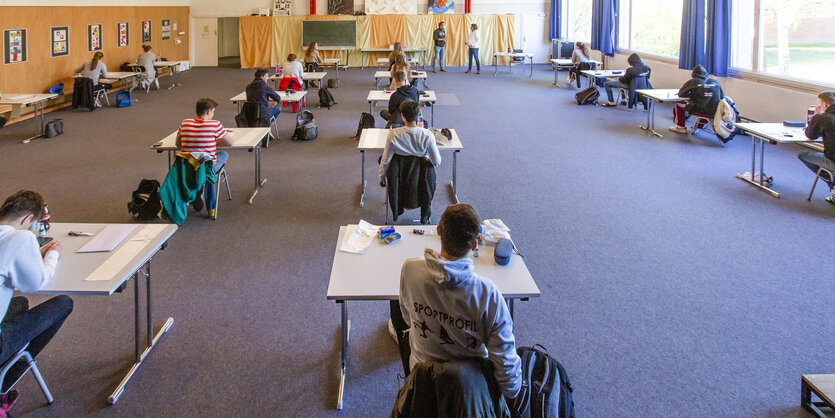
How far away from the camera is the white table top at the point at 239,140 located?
5.37 metres

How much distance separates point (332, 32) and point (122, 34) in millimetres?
6013

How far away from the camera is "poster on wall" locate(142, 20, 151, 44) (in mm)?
14875

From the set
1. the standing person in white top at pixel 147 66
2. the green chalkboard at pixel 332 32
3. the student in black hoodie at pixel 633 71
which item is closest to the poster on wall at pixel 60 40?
the standing person in white top at pixel 147 66

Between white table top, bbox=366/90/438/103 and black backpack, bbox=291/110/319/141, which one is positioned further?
black backpack, bbox=291/110/319/141

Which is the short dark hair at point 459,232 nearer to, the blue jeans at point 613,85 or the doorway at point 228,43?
the blue jeans at point 613,85

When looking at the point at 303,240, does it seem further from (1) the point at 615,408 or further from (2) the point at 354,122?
(2) the point at 354,122

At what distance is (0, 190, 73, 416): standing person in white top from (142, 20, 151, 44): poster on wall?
13.9 m

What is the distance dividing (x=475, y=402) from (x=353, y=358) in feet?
4.72

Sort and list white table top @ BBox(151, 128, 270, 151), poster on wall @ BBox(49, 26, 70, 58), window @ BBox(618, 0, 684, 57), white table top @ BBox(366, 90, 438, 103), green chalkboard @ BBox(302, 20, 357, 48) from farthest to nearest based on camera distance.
A: 1. green chalkboard @ BBox(302, 20, 357, 48)
2. window @ BBox(618, 0, 684, 57)
3. poster on wall @ BBox(49, 26, 70, 58)
4. white table top @ BBox(366, 90, 438, 103)
5. white table top @ BBox(151, 128, 270, 151)

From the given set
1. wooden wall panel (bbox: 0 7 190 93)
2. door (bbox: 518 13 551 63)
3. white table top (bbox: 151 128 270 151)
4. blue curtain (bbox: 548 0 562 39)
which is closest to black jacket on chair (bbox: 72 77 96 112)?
wooden wall panel (bbox: 0 7 190 93)

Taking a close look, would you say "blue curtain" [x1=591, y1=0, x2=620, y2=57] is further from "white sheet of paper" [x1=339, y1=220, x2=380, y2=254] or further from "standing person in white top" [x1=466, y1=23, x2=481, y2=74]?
"white sheet of paper" [x1=339, y1=220, x2=380, y2=254]

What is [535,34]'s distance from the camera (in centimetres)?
1872

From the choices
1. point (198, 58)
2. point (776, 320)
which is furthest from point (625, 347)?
point (198, 58)

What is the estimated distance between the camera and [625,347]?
329 centimetres
